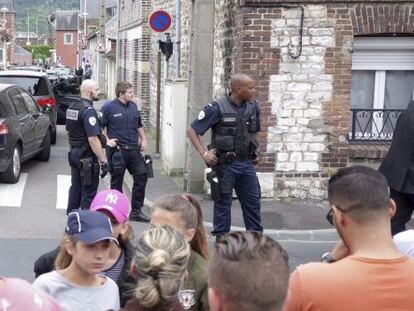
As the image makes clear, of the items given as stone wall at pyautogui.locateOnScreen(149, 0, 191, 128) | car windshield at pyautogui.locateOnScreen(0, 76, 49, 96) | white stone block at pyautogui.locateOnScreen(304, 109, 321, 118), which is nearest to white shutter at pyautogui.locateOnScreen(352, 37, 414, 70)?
white stone block at pyautogui.locateOnScreen(304, 109, 321, 118)

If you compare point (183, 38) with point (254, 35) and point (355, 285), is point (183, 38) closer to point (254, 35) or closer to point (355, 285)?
point (254, 35)

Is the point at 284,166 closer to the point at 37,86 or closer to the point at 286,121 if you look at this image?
the point at 286,121

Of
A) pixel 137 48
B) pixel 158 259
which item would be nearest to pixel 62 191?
pixel 158 259

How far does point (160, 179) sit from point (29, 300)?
34.2 ft

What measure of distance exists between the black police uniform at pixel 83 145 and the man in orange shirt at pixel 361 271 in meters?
5.68

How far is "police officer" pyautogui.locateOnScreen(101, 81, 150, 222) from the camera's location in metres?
9.12

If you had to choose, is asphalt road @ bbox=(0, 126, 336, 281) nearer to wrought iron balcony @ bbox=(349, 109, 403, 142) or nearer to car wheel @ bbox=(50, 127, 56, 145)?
wrought iron balcony @ bbox=(349, 109, 403, 142)

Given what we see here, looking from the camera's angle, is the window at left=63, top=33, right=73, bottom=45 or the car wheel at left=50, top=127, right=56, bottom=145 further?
the window at left=63, top=33, right=73, bottom=45

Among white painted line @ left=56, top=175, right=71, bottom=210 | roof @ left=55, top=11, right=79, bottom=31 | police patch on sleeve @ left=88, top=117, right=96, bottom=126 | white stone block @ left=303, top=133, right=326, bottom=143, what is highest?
roof @ left=55, top=11, right=79, bottom=31

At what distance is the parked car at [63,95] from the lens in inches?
769

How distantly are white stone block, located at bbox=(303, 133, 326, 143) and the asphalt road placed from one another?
186 centimetres

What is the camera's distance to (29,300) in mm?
2076

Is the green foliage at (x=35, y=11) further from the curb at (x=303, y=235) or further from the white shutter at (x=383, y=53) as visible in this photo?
the curb at (x=303, y=235)

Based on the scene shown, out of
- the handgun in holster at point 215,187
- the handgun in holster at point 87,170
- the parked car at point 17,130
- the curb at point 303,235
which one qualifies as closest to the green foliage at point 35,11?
the parked car at point 17,130
